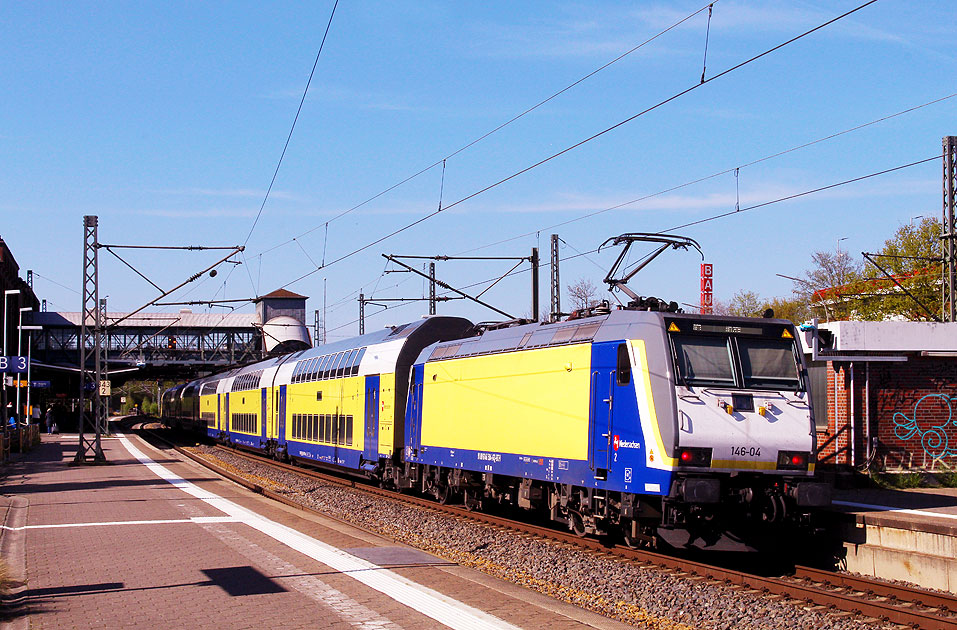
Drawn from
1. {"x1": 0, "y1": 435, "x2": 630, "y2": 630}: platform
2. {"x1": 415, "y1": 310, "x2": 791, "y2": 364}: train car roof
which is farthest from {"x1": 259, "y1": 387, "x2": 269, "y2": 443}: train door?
{"x1": 415, "y1": 310, "x2": 791, "y2": 364}: train car roof

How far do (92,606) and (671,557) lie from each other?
726 cm

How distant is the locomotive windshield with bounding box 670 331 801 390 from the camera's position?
13.0 meters

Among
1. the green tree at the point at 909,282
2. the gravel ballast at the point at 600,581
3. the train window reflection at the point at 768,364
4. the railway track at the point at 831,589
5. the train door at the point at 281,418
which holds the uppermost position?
the green tree at the point at 909,282

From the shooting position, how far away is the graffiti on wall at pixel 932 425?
68.8 ft

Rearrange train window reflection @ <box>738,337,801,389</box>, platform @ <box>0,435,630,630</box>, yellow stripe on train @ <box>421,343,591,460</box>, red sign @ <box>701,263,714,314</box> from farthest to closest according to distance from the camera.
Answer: red sign @ <box>701,263,714,314</box>, yellow stripe on train @ <box>421,343,591,460</box>, train window reflection @ <box>738,337,801,389</box>, platform @ <box>0,435,630,630</box>

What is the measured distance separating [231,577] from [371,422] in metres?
12.7

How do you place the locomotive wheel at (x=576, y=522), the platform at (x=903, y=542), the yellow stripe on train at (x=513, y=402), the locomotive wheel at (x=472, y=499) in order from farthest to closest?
1. the locomotive wheel at (x=472, y=499)
2. the locomotive wheel at (x=576, y=522)
3. the yellow stripe on train at (x=513, y=402)
4. the platform at (x=903, y=542)

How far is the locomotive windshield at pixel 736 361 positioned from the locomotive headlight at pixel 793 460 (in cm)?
94

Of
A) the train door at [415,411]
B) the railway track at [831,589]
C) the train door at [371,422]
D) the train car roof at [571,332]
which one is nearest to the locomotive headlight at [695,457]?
the railway track at [831,589]

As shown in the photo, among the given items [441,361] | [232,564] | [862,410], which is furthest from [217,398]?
[232,564]

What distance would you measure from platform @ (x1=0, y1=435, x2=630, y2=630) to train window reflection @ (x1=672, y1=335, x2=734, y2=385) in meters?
3.81

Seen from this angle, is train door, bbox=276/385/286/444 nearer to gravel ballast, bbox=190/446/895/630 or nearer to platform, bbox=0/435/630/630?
platform, bbox=0/435/630/630

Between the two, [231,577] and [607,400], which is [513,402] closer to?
[607,400]

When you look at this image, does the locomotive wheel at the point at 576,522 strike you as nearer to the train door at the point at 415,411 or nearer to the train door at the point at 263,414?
the train door at the point at 415,411
